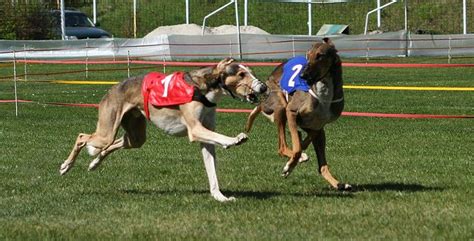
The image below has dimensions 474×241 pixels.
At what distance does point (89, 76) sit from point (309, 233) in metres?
25.0

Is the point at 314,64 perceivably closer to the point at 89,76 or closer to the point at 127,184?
the point at 127,184

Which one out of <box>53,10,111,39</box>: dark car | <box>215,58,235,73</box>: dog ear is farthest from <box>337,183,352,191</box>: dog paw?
<box>53,10,111,39</box>: dark car

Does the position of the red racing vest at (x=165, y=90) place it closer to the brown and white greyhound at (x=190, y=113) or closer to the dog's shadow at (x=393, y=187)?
the brown and white greyhound at (x=190, y=113)

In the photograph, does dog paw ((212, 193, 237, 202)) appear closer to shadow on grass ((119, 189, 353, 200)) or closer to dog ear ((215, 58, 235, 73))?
shadow on grass ((119, 189, 353, 200))

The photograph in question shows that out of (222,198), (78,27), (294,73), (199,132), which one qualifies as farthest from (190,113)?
(78,27)

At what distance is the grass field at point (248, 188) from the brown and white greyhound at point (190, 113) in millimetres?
477

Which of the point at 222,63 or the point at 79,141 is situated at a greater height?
the point at 222,63

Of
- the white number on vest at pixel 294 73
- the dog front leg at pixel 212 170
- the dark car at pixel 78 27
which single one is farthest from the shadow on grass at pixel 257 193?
the dark car at pixel 78 27

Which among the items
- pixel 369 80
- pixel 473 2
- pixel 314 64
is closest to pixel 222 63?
pixel 314 64

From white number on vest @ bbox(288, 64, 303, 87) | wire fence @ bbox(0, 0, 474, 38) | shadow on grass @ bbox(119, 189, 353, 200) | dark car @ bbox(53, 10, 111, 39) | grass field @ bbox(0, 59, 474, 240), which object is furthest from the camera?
wire fence @ bbox(0, 0, 474, 38)

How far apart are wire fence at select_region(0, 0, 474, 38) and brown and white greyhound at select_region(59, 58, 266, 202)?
3774 centimetres

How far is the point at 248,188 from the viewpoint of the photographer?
10.6 meters

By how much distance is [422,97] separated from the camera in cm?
2375

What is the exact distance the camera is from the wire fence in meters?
49.4
